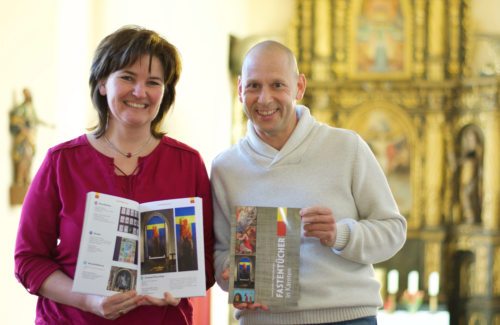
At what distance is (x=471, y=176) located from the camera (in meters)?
13.4

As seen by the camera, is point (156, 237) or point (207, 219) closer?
point (156, 237)

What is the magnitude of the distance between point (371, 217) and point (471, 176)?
10132 millimetres

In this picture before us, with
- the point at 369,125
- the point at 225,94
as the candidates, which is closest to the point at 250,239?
the point at 225,94

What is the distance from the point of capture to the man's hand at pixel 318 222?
3.39 metres

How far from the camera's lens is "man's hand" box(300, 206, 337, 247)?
339 centimetres

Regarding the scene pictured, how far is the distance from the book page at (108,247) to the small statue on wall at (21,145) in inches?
226

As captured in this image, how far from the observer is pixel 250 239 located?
136 inches

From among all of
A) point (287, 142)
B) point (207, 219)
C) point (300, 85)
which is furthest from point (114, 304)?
point (300, 85)

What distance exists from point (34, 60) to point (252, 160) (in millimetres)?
6162

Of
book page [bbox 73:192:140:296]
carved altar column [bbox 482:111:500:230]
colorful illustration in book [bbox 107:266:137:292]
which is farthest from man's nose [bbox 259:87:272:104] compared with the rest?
carved altar column [bbox 482:111:500:230]

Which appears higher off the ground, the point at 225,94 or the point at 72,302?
the point at 225,94

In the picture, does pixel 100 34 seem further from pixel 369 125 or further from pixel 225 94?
pixel 369 125

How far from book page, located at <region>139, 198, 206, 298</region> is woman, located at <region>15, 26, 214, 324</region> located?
6cm

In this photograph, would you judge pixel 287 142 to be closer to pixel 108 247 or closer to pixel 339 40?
pixel 108 247
